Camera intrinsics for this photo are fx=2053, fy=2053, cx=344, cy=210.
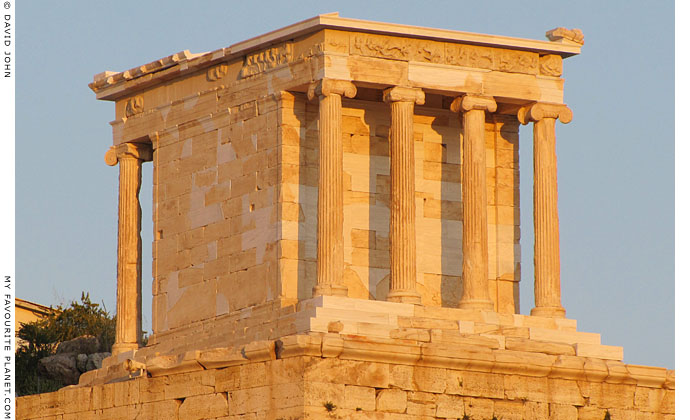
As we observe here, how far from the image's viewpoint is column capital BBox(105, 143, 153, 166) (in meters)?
42.3

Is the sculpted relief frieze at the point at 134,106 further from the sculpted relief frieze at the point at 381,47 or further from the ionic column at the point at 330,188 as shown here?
the sculpted relief frieze at the point at 381,47

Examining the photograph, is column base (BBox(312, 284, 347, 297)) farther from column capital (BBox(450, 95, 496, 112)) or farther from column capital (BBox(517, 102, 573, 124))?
column capital (BBox(517, 102, 573, 124))

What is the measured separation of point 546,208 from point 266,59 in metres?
6.04

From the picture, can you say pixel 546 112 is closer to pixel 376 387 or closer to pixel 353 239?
pixel 353 239

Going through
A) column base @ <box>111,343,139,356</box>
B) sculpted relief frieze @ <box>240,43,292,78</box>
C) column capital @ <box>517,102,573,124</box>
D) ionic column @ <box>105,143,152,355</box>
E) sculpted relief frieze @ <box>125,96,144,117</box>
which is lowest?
column base @ <box>111,343,139,356</box>

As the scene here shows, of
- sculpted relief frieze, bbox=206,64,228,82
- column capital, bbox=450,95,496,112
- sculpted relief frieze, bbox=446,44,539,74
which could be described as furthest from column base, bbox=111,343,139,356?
sculpted relief frieze, bbox=446,44,539,74

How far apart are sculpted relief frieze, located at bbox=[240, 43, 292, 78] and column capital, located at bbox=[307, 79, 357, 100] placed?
38.8 inches

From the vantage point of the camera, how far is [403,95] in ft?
125

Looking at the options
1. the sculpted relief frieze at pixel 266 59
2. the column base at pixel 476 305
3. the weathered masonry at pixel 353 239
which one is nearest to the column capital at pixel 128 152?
the weathered masonry at pixel 353 239

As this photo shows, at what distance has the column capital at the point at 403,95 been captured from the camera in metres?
38.1

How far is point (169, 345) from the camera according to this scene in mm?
40188

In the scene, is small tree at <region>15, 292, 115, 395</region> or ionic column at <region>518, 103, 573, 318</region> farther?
small tree at <region>15, 292, 115, 395</region>

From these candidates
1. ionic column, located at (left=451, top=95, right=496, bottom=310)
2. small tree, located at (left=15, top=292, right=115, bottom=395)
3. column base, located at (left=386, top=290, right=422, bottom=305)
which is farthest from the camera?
small tree, located at (left=15, top=292, right=115, bottom=395)

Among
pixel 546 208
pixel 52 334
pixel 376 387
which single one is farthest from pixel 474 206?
pixel 52 334
